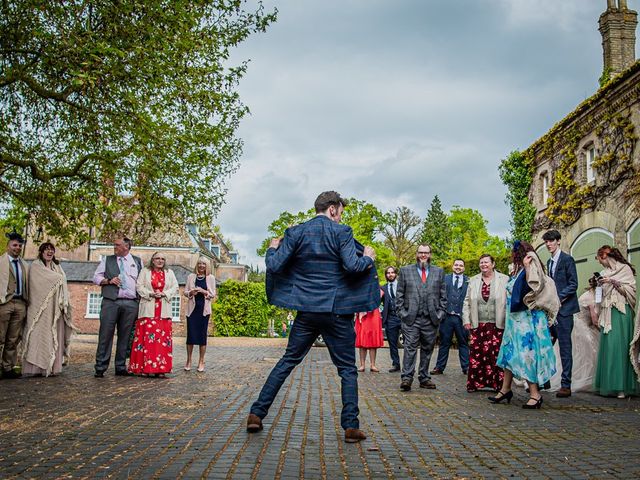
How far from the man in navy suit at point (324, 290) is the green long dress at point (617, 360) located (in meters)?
5.44

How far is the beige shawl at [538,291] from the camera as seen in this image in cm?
798

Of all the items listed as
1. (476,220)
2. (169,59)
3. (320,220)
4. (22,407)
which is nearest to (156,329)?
(22,407)

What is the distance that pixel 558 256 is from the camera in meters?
10.1

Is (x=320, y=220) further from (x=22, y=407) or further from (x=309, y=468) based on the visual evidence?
(x=22, y=407)

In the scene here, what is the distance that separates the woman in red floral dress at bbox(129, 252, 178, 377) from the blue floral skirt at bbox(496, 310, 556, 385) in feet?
17.8

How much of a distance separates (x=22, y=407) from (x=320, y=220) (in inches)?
157

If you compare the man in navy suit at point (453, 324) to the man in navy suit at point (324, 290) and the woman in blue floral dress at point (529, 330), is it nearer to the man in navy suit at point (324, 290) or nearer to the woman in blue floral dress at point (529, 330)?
the woman in blue floral dress at point (529, 330)

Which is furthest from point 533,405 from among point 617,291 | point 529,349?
point 617,291

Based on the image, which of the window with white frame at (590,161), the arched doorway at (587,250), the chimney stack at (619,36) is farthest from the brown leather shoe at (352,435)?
the chimney stack at (619,36)

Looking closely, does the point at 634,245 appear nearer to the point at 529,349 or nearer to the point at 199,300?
the point at 529,349

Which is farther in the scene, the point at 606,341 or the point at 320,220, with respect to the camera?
the point at 606,341

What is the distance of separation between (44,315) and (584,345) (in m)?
9.03

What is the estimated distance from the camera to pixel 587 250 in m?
19.7

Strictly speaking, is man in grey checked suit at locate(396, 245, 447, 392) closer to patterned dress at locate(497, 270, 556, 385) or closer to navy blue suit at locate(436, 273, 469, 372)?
patterned dress at locate(497, 270, 556, 385)
